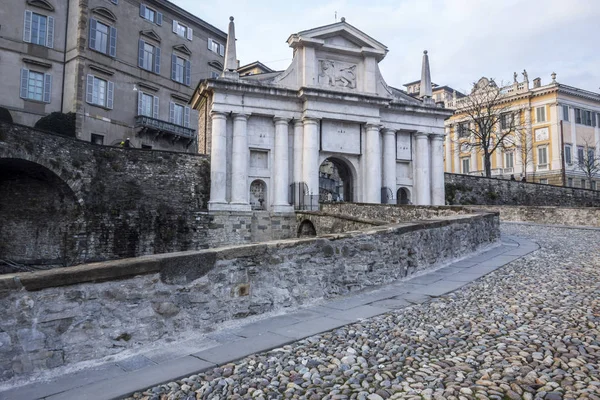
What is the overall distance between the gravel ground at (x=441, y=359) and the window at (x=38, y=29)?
27155mm

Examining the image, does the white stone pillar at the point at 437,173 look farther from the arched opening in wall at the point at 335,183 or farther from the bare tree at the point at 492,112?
the bare tree at the point at 492,112

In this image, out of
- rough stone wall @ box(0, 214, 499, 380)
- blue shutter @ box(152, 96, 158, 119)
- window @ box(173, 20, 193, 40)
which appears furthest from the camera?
window @ box(173, 20, 193, 40)

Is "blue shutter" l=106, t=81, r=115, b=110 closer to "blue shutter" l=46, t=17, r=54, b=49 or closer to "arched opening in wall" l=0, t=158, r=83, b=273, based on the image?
"blue shutter" l=46, t=17, r=54, b=49

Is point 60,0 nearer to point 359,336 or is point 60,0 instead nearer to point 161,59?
point 161,59

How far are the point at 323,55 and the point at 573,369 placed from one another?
828 inches

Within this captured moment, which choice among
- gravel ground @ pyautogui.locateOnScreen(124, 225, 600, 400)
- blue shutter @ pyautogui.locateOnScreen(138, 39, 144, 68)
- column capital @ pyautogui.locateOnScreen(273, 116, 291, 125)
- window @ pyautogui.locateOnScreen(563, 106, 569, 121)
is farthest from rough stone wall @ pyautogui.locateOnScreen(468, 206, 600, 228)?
window @ pyautogui.locateOnScreen(563, 106, 569, 121)

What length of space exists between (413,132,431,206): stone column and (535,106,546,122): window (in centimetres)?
2446

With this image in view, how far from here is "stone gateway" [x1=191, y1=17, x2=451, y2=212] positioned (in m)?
20.0

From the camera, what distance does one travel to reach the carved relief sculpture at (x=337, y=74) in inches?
867

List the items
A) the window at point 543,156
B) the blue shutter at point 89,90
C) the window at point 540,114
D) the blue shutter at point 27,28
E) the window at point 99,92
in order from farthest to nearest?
the window at point 543,156, the window at point 540,114, the window at point 99,92, the blue shutter at point 89,90, the blue shutter at point 27,28

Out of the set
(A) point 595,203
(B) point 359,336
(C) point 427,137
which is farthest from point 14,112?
(A) point 595,203

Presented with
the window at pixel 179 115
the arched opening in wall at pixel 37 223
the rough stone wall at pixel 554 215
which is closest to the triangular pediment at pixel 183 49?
the window at pixel 179 115

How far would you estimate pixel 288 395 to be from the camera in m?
3.07

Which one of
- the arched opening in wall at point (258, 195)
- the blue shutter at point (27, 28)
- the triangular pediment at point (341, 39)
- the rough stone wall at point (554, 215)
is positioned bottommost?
the rough stone wall at point (554, 215)
